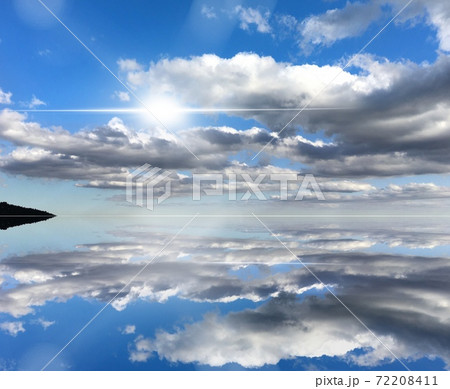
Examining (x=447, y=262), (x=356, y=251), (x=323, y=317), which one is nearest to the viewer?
(x=323, y=317)

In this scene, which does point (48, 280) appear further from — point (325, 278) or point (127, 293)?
point (325, 278)

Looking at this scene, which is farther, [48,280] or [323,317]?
[48,280]

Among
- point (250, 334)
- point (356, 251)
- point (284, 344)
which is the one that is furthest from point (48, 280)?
point (356, 251)

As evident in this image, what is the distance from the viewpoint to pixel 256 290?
9.07 m

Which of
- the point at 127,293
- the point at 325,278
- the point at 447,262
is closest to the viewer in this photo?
the point at 127,293

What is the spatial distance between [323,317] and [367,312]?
39.1 inches

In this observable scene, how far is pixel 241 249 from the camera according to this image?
1647cm

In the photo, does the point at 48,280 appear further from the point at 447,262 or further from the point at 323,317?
the point at 447,262

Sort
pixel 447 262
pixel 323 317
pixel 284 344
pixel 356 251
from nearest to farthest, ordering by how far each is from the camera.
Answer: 1. pixel 284 344
2. pixel 323 317
3. pixel 447 262
4. pixel 356 251

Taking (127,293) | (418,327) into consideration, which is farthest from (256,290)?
(418,327)

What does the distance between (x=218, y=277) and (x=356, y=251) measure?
299 inches

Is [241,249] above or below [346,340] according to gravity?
above

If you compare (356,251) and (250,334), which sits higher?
(356,251)

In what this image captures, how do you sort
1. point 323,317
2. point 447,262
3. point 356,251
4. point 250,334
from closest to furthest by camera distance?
point 250,334 → point 323,317 → point 447,262 → point 356,251
